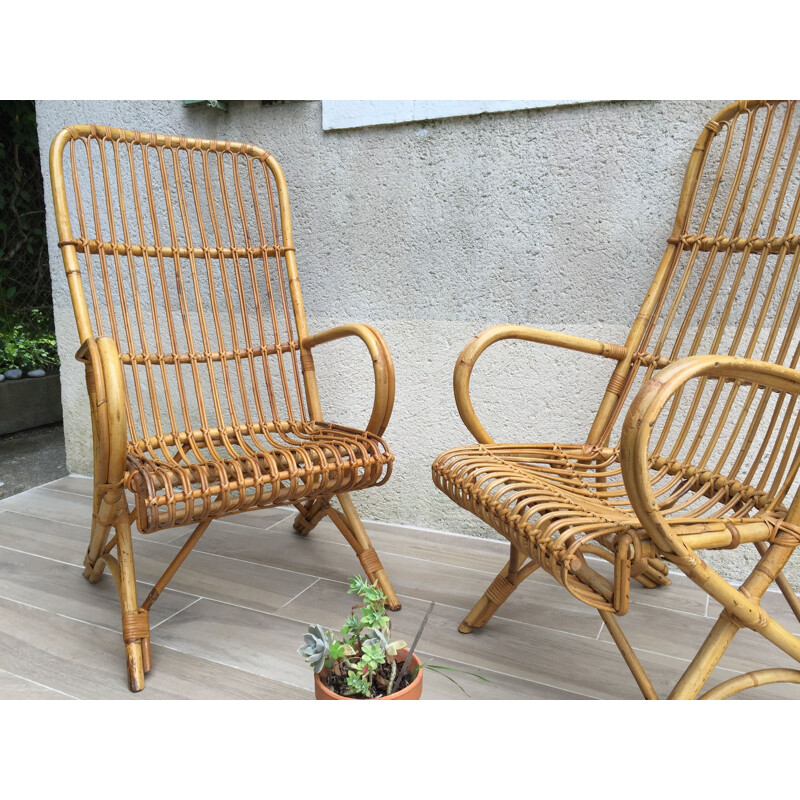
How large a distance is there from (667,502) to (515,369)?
0.77 meters

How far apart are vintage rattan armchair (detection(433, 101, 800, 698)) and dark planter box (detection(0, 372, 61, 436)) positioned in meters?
2.76

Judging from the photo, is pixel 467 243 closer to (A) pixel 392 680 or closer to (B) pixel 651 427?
(B) pixel 651 427

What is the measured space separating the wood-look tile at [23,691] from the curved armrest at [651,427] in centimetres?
114

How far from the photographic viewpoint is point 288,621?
5.41ft

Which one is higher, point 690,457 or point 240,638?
point 690,457

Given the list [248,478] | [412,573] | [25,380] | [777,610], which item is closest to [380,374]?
[248,478]

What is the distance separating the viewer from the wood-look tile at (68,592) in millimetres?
1687

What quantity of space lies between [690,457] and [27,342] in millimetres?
3562

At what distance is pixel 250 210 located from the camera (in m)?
2.31
